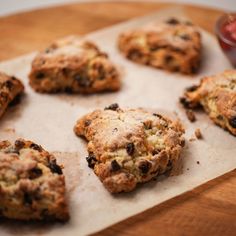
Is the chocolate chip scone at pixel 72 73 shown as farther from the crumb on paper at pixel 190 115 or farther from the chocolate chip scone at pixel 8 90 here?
the crumb on paper at pixel 190 115

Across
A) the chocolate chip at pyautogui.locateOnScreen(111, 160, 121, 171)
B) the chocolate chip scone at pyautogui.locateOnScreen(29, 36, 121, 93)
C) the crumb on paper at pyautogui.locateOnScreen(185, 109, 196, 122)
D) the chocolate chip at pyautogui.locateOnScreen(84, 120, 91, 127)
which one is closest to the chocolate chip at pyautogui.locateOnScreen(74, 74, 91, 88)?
the chocolate chip scone at pyautogui.locateOnScreen(29, 36, 121, 93)

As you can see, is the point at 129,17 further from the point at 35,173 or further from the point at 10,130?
the point at 35,173

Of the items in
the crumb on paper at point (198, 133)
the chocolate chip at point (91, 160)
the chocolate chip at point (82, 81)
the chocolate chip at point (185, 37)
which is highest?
the chocolate chip at point (185, 37)

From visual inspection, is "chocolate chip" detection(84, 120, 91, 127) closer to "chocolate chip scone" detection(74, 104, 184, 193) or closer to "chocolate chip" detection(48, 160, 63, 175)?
"chocolate chip scone" detection(74, 104, 184, 193)

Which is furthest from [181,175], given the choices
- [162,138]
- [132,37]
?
[132,37]

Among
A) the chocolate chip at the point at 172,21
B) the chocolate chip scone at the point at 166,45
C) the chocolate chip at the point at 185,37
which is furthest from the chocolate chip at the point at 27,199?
the chocolate chip at the point at 172,21

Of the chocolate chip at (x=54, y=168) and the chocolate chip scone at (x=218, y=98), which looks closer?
the chocolate chip at (x=54, y=168)

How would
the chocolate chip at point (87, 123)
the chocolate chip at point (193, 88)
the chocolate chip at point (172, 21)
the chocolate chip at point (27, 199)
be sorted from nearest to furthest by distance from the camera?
the chocolate chip at point (27, 199) < the chocolate chip at point (87, 123) < the chocolate chip at point (193, 88) < the chocolate chip at point (172, 21)
